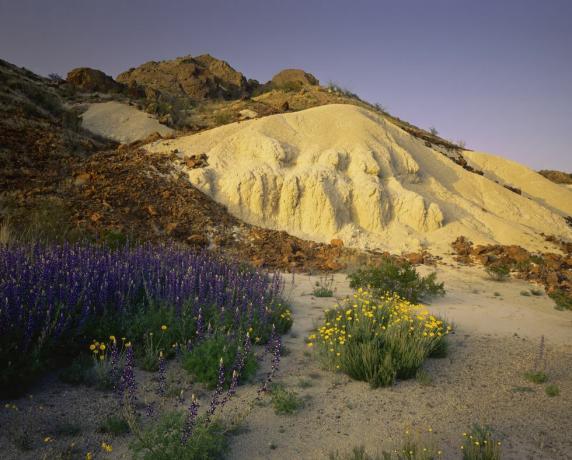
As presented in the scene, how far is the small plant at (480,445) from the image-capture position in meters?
3.22

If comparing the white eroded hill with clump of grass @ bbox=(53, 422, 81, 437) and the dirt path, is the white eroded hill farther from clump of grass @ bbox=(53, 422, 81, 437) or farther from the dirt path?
clump of grass @ bbox=(53, 422, 81, 437)

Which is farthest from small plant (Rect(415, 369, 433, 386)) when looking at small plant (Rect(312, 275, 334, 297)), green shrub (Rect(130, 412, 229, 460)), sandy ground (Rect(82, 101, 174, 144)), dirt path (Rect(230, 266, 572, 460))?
sandy ground (Rect(82, 101, 174, 144))

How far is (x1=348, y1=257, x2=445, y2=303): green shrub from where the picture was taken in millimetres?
8453

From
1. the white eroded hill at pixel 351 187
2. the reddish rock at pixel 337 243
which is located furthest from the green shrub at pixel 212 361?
the white eroded hill at pixel 351 187

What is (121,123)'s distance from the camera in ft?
79.3

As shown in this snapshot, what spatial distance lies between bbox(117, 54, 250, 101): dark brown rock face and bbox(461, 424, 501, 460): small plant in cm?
4297

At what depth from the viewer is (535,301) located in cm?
970

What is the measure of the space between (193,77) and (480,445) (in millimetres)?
47295

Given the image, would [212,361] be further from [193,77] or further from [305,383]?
[193,77]

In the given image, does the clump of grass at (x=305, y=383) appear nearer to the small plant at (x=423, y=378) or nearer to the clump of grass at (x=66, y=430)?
the small plant at (x=423, y=378)

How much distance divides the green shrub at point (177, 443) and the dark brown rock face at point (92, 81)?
31.6m

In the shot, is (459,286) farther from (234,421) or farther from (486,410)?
(234,421)

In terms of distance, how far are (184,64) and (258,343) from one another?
4737 cm

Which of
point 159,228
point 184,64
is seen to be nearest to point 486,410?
point 159,228
